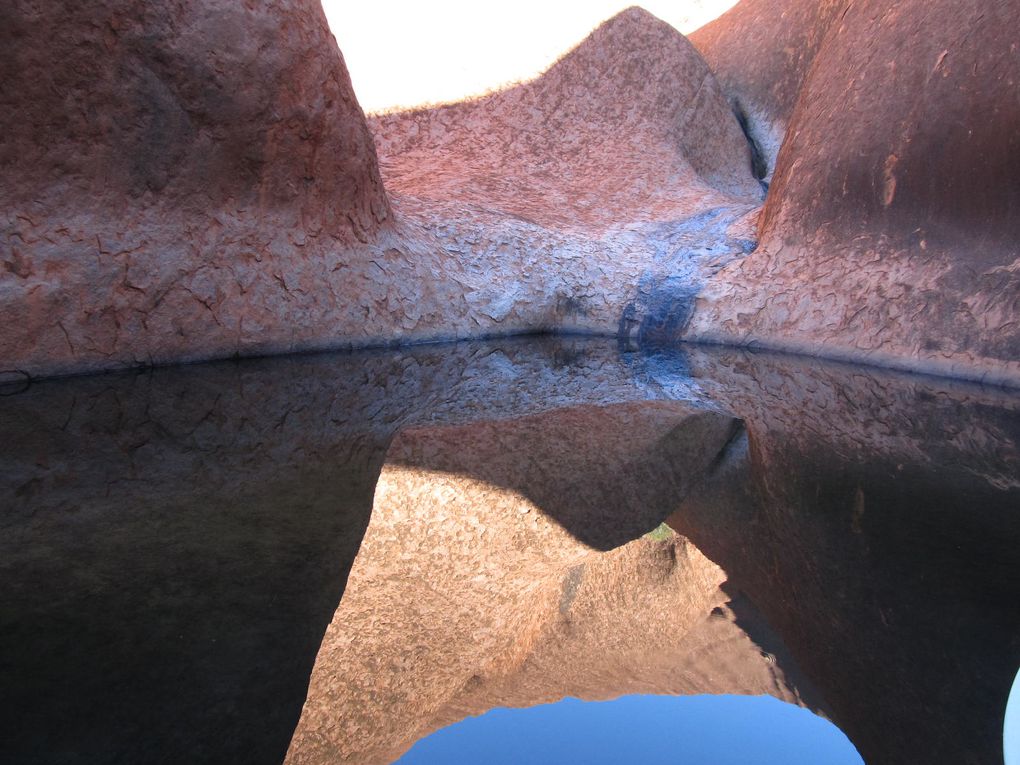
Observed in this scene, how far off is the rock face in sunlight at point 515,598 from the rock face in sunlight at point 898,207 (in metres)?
2.29

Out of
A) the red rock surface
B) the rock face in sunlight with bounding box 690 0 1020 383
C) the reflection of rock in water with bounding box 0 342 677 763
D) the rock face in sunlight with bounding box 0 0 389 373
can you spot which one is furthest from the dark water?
the rock face in sunlight with bounding box 690 0 1020 383

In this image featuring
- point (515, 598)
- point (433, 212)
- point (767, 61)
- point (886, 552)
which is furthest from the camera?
point (767, 61)

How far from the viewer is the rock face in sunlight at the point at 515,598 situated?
136 cm

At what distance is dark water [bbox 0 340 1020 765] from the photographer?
1217 millimetres

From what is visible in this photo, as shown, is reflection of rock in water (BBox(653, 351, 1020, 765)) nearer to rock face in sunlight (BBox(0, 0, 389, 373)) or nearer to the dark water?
the dark water

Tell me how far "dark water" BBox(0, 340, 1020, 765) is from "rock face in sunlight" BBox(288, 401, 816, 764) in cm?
2

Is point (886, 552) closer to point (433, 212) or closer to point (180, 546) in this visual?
point (180, 546)

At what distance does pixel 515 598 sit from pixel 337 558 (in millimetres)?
362

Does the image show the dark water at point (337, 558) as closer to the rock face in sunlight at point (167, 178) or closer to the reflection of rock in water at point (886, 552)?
the reflection of rock in water at point (886, 552)

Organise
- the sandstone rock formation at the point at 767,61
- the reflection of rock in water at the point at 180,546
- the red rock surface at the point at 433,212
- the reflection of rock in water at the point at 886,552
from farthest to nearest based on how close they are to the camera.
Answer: the sandstone rock formation at the point at 767,61
the red rock surface at the point at 433,212
the reflection of rock in water at the point at 886,552
the reflection of rock in water at the point at 180,546

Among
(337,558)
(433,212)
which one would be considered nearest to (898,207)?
(433,212)

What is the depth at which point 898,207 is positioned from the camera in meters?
4.82

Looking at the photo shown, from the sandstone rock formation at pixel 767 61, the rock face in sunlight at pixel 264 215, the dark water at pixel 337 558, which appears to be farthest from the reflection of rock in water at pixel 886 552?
the sandstone rock formation at pixel 767 61

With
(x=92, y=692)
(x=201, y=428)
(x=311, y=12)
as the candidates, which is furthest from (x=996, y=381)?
(x=92, y=692)
